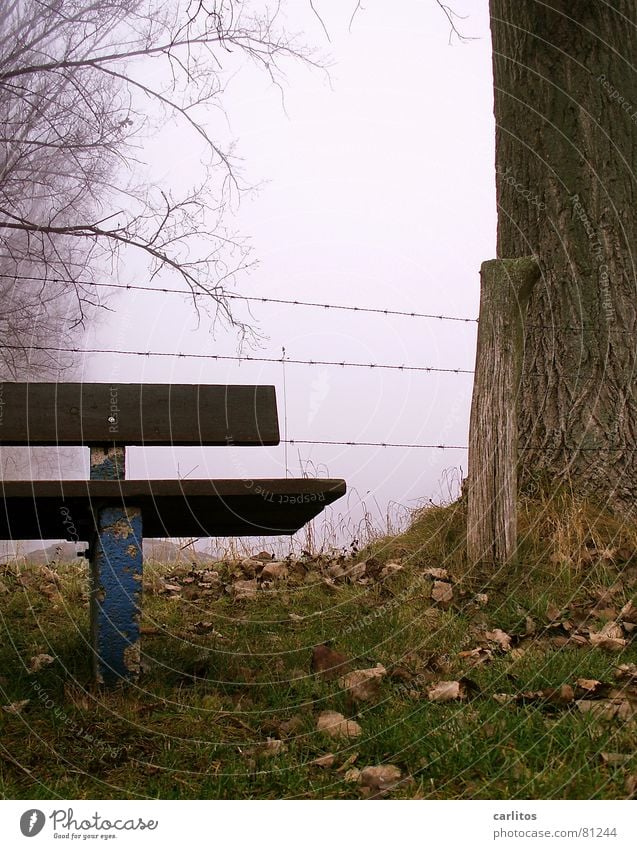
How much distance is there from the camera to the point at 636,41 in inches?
203

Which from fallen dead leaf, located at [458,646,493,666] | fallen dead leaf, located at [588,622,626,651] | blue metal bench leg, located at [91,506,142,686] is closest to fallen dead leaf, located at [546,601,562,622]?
fallen dead leaf, located at [588,622,626,651]

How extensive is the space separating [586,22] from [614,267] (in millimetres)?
1531

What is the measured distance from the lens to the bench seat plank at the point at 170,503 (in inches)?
111

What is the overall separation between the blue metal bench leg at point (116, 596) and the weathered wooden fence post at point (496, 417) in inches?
74.6

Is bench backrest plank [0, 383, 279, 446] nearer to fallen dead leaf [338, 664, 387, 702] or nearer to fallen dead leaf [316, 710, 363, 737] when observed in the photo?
fallen dead leaf [338, 664, 387, 702]

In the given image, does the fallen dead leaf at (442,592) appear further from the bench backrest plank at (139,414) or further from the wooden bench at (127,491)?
the bench backrest plank at (139,414)

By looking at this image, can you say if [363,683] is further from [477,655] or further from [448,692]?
[477,655]

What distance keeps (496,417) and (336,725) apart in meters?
2.09

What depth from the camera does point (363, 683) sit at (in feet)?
→ 9.86

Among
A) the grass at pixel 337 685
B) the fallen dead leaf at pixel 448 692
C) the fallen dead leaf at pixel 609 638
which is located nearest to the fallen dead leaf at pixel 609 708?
the grass at pixel 337 685

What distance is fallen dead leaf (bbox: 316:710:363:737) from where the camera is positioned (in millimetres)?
2602
